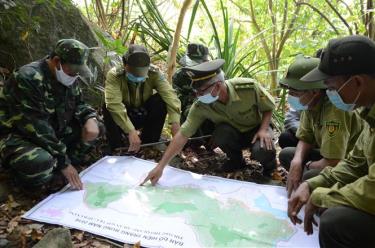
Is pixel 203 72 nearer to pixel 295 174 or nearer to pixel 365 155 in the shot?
pixel 295 174

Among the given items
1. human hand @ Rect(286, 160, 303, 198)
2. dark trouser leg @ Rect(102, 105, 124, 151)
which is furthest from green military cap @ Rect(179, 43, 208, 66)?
human hand @ Rect(286, 160, 303, 198)

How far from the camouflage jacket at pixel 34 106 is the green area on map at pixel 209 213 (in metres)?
0.43

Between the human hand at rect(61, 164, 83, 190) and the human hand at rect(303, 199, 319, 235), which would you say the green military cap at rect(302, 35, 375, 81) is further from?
the human hand at rect(61, 164, 83, 190)

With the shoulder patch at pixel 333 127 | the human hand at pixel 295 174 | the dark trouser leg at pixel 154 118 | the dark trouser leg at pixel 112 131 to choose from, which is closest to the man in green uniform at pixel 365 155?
the shoulder patch at pixel 333 127

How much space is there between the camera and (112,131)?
3.42m

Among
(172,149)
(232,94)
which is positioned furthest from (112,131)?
(232,94)

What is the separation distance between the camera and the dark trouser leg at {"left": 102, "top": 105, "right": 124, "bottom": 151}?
3385 millimetres

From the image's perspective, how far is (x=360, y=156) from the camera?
191cm

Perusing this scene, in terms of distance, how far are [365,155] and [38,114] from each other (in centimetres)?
209

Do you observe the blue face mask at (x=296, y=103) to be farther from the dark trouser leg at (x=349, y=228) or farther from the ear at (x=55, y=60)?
→ the ear at (x=55, y=60)

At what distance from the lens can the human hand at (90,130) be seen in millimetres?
2984

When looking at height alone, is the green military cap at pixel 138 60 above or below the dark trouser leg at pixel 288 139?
above

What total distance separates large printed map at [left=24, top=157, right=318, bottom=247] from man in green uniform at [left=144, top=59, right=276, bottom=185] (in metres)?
0.25

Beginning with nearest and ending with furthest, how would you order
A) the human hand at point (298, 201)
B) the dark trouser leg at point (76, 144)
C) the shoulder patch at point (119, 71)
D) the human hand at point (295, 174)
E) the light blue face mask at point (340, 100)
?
the light blue face mask at point (340, 100) → the human hand at point (298, 201) → the human hand at point (295, 174) → the dark trouser leg at point (76, 144) → the shoulder patch at point (119, 71)
